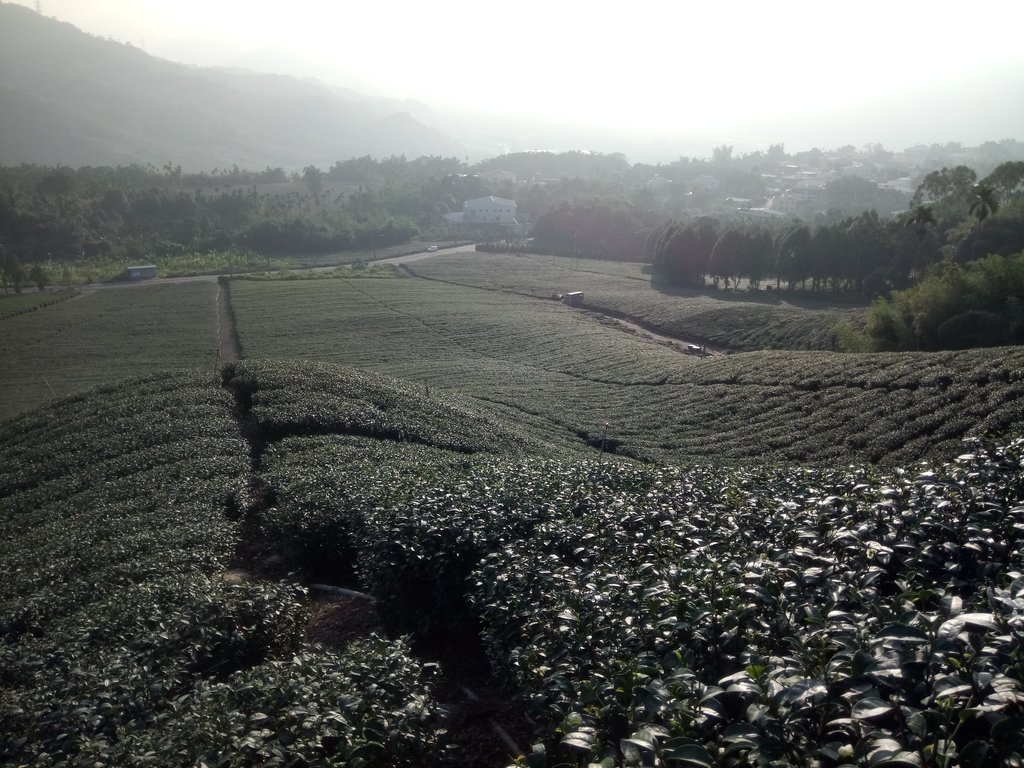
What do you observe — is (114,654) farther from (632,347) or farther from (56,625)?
(632,347)

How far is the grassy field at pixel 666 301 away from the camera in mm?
38062

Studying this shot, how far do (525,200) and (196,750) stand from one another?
11897cm

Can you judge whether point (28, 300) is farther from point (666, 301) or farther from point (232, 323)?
point (666, 301)

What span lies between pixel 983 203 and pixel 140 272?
54.6 meters

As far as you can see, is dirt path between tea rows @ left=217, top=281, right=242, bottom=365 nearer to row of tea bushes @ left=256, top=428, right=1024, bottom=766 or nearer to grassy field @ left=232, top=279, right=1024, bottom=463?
grassy field @ left=232, top=279, right=1024, bottom=463

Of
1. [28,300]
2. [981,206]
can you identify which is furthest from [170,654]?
[981,206]

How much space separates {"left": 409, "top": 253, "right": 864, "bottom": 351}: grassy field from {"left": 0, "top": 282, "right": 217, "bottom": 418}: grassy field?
80.6 ft

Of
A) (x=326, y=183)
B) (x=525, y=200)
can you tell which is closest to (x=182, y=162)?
(x=326, y=183)

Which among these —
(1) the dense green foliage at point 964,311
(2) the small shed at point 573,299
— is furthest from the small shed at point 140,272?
(1) the dense green foliage at point 964,311

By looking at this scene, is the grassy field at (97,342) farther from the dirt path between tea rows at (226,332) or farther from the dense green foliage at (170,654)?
the dense green foliage at (170,654)

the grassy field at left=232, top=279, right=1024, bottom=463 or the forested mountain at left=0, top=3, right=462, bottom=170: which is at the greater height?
the forested mountain at left=0, top=3, right=462, bottom=170

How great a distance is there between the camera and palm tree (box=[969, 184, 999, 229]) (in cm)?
3700

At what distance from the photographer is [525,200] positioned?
119 m

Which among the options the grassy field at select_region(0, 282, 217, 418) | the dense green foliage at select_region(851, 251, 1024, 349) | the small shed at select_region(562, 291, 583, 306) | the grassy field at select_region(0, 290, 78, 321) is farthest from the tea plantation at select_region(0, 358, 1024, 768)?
the small shed at select_region(562, 291, 583, 306)
